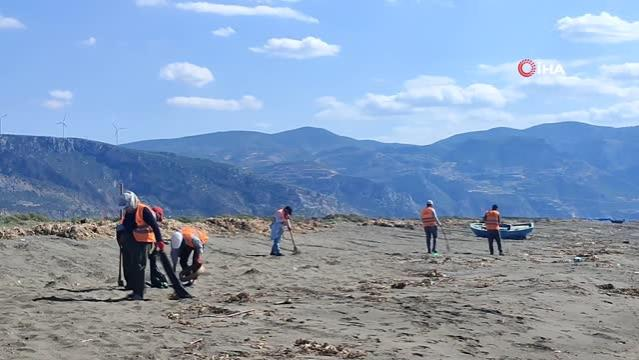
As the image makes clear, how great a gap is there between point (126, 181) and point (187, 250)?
66.7 m

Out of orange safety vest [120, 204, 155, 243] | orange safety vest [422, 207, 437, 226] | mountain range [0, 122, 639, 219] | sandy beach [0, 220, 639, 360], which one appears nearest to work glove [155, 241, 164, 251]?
orange safety vest [120, 204, 155, 243]

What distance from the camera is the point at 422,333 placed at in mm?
11742

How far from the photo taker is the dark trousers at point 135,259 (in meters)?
14.1

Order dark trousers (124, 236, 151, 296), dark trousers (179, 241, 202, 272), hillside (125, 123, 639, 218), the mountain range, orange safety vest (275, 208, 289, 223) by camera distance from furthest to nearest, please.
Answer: hillside (125, 123, 639, 218) → the mountain range → orange safety vest (275, 208, 289, 223) → dark trousers (179, 241, 202, 272) → dark trousers (124, 236, 151, 296)

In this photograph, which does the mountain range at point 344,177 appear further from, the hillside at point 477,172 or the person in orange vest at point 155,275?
the person in orange vest at point 155,275

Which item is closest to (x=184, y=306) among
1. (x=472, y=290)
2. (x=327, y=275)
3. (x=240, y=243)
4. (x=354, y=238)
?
(x=472, y=290)

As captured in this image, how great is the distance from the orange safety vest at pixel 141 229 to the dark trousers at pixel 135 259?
77mm

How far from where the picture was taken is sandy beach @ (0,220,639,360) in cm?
1054

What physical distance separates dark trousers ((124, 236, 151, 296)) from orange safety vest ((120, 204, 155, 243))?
8 centimetres

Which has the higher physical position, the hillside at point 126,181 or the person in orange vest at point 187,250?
the hillside at point 126,181

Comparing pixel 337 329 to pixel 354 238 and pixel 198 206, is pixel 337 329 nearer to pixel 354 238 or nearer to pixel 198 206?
pixel 354 238

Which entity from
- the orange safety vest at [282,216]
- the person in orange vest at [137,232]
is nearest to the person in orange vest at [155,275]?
the person in orange vest at [137,232]

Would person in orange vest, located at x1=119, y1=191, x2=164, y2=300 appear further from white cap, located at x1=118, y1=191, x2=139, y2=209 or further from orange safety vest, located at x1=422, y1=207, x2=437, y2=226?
orange safety vest, located at x1=422, y1=207, x2=437, y2=226

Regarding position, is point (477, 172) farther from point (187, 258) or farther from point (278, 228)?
point (187, 258)
